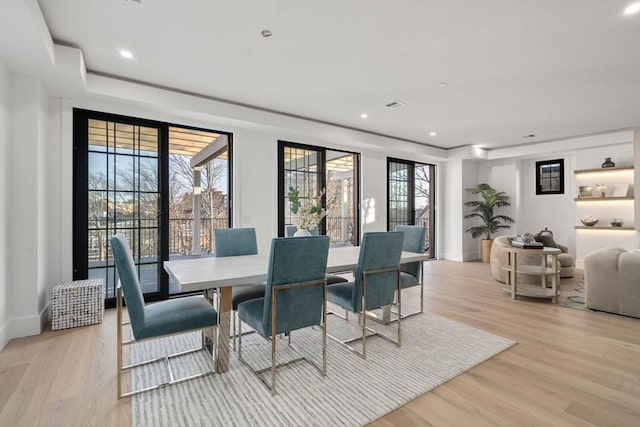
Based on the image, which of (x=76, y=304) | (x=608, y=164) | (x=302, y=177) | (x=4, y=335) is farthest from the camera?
(x=608, y=164)

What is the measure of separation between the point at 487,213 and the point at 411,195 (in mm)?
1872

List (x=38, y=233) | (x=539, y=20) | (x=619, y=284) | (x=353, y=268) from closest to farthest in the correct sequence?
(x=539, y=20)
(x=353, y=268)
(x=38, y=233)
(x=619, y=284)

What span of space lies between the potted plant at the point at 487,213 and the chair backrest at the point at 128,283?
7335 millimetres

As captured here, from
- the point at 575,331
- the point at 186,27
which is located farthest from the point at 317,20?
the point at 575,331

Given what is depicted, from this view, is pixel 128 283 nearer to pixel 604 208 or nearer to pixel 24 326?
pixel 24 326

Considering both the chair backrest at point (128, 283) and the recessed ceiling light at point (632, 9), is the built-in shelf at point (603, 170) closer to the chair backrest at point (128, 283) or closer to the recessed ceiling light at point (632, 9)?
the recessed ceiling light at point (632, 9)

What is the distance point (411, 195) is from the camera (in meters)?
7.45

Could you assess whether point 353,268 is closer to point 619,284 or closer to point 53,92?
point 619,284

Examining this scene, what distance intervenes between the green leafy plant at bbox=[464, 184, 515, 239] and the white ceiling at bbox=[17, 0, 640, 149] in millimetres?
3026

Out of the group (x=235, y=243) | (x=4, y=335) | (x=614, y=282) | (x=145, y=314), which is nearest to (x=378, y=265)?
(x=235, y=243)

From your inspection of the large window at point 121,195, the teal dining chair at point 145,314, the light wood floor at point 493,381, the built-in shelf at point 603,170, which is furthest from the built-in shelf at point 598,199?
the large window at point 121,195

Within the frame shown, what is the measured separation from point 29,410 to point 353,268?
2.27 m

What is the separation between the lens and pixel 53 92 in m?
3.36

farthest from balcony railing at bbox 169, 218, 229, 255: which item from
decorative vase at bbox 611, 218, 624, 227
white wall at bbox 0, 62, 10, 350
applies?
decorative vase at bbox 611, 218, 624, 227
